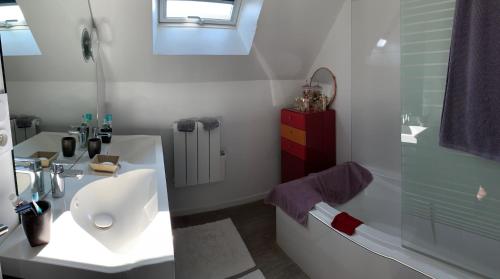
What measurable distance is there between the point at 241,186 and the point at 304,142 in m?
0.78

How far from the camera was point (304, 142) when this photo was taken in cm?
278

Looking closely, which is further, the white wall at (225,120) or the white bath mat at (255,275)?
the white wall at (225,120)

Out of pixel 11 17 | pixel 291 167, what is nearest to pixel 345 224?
pixel 291 167

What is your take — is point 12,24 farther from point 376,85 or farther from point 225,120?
point 376,85

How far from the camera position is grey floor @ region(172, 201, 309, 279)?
2.12 metres

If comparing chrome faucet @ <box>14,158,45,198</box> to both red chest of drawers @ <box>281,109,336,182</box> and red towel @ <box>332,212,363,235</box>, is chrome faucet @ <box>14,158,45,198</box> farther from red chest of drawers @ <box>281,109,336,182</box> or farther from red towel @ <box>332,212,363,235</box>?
red chest of drawers @ <box>281,109,336,182</box>

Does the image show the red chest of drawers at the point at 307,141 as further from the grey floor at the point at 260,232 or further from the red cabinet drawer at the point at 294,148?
the grey floor at the point at 260,232

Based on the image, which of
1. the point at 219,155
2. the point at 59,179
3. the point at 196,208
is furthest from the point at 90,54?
the point at 196,208

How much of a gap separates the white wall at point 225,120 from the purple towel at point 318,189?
804 millimetres

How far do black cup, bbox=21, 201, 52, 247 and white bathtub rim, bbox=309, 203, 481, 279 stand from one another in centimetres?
137

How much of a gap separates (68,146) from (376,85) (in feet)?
7.23

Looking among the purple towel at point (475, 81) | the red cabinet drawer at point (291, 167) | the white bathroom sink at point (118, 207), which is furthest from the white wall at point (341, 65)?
the white bathroom sink at point (118, 207)

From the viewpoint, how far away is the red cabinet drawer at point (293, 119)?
2750 mm

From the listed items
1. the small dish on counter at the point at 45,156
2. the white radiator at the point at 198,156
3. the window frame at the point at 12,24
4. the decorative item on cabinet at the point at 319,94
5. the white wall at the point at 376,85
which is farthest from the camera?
the decorative item on cabinet at the point at 319,94
